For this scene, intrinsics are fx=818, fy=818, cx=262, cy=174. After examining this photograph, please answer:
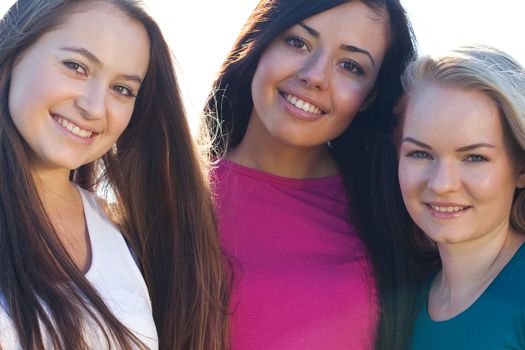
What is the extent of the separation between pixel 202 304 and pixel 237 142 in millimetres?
913

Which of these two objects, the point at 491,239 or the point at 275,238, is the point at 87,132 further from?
the point at 491,239

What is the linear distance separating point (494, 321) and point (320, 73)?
121 centimetres

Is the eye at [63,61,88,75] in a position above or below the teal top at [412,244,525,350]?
above

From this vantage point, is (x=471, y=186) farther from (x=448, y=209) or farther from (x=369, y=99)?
(x=369, y=99)

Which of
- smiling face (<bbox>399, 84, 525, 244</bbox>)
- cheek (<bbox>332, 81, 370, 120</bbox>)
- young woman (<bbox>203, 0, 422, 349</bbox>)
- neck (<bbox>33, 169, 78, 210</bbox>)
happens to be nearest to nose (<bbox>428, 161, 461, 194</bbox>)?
smiling face (<bbox>399, 84, 525, 244</bbox>)

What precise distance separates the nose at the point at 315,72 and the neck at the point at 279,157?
0.37 metres

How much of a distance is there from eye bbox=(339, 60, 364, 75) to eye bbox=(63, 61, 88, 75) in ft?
3.74

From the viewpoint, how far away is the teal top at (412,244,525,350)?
2756 millimetres

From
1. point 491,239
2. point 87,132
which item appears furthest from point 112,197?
point 491,239

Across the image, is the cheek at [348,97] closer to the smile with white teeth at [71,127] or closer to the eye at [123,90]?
the eye at [123,90]

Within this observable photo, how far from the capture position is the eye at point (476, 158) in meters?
2.93

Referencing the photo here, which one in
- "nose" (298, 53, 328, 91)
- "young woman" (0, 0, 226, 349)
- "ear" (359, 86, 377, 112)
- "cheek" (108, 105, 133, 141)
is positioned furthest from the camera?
"ear" (359, 86, 377, 112)

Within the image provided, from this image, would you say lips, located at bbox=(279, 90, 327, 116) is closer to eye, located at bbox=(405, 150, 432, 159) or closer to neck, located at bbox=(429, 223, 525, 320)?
eye, located at bbox=(405, 150, 432, 159)

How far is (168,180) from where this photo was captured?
11.1 feet
